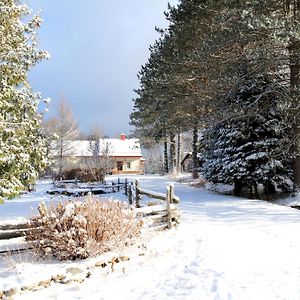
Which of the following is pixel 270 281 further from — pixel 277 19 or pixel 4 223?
pixel 277 19

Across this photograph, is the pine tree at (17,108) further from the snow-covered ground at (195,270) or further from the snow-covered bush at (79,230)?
the snow-covered ground at (195,270)

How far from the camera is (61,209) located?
7.91 metres

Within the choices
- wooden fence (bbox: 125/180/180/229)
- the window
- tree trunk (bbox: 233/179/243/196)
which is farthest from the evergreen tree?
the window

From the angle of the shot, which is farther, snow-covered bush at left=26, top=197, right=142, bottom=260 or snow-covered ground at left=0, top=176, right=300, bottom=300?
snow-covered bush at left=26, top=197, right=142, bottom=260

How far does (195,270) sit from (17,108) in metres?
5.18

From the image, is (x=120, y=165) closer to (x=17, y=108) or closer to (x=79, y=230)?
(x=17, y=108)

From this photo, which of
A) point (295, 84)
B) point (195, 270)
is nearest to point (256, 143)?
point (295, 84)

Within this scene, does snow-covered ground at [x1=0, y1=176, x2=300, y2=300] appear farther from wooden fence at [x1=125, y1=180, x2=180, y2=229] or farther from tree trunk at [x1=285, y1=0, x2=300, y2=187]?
tree trunk at [x1=285, y1=0, x2=300, y2=187]

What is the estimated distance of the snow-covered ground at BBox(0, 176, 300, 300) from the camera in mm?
5645

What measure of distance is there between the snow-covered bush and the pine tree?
43.8 inches

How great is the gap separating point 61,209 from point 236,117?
10757 millimetres

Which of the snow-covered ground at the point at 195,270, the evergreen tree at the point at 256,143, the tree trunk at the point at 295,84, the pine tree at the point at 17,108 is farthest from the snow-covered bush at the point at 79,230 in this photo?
the evergreen tree at the point at 256,143

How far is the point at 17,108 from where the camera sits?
8242 mm

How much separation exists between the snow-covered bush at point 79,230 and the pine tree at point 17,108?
1113 mm
